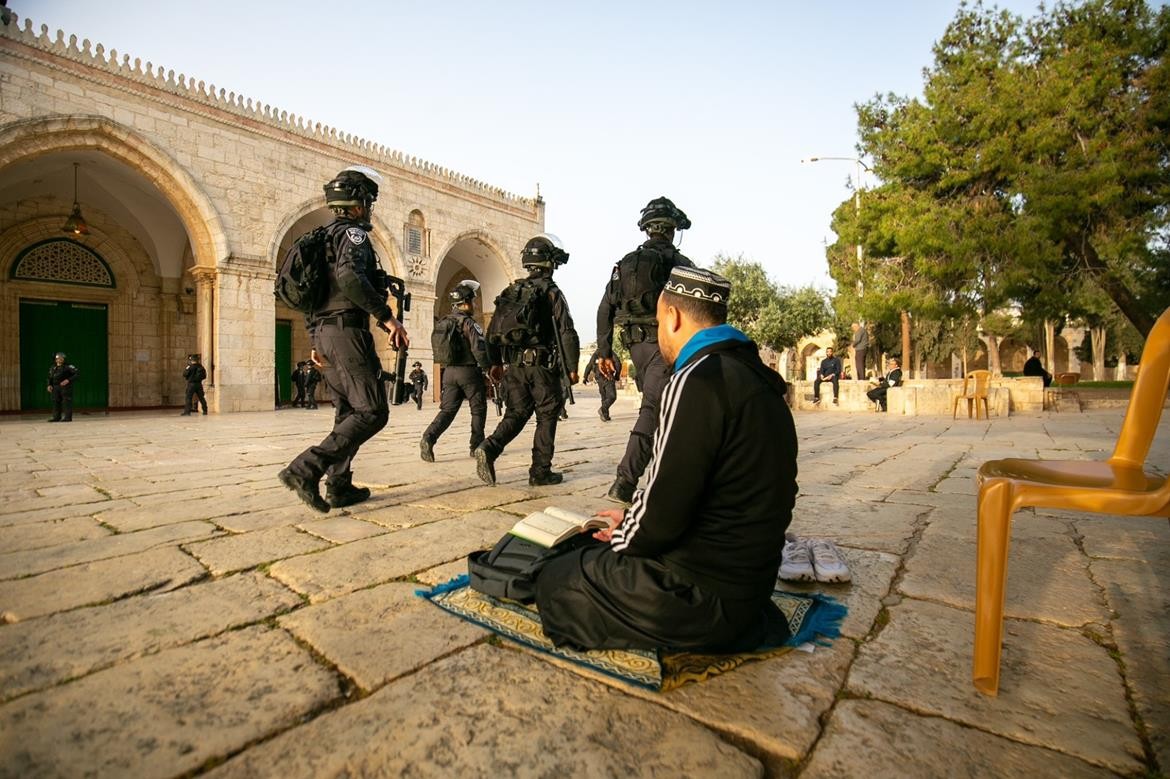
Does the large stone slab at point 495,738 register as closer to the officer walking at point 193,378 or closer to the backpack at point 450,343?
the backpack at point 450,343

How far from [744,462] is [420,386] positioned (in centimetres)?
1707

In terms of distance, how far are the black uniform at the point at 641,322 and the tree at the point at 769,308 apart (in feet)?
80.9

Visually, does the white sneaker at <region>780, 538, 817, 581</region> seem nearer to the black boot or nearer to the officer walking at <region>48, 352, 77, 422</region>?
the black boot

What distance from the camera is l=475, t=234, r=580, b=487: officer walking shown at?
187 inches

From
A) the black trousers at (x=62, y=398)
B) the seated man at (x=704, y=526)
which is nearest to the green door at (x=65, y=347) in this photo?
the black trousers at (x=62, y=398)

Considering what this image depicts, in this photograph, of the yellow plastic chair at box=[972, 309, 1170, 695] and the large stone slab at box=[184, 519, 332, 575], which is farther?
the large stone slab at box=[184, 519, 332, 575]

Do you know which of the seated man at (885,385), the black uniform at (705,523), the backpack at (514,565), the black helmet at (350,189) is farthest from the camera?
the seated man at (885,385)

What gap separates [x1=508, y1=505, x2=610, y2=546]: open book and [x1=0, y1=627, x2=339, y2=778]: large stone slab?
79 centimetres

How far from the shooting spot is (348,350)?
369cm

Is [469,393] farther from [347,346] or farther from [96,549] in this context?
[96,549]

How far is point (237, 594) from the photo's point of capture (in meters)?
2.26

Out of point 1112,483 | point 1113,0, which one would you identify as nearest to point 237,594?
point 1112,483

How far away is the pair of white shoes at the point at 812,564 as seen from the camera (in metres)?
2.41

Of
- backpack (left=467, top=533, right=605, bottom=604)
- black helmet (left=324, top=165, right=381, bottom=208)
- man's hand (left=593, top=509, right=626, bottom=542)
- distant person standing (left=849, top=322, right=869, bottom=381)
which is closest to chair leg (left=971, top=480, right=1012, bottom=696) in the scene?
man's hand (left=593, top=509, right=626, bottom=542)
